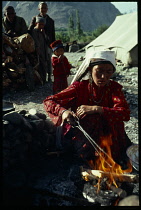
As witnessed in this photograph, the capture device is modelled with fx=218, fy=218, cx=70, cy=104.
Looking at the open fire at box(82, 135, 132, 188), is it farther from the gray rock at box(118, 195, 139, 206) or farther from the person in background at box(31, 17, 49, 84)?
the person in background at box(31, 17, 49, 84)

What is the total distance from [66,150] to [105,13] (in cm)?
13337

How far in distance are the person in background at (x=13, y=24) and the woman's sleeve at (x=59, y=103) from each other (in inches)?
167

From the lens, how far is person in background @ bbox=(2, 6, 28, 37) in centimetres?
586

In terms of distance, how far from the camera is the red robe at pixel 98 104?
2387 mm

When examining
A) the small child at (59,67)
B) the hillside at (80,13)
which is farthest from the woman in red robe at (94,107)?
the hillside at (80,13)

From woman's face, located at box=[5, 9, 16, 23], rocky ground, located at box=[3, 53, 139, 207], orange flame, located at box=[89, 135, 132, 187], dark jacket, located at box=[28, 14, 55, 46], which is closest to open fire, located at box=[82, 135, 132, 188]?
orange flame, located at box=[89, 135, 132, 187]

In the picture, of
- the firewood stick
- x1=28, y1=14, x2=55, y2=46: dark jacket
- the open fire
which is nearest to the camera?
the firewood stick

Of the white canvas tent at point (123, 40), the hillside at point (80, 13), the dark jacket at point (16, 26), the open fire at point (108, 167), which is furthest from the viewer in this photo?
the hillside at point (80, 13)

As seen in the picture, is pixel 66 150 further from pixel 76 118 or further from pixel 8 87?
pixel 8 87

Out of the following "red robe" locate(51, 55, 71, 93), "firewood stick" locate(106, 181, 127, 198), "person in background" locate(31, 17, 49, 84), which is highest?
"person in background" locate(31, 17, 49, 84)

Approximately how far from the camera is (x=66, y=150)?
2729mm

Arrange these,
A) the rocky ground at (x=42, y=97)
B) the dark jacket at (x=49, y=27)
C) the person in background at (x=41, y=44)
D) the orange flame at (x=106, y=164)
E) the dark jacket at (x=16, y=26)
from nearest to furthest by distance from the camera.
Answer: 1. the orange flame at (x=106, y=164)
2. the rocky ground at (x=42, y=97)
3. the dark jacket at (x=16, y=26)
4. the person in background at (x=41, y=44)
5. the dark jacket at (x=49, y=27)

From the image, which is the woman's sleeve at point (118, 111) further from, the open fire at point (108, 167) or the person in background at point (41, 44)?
the person in background at point (41, 44)

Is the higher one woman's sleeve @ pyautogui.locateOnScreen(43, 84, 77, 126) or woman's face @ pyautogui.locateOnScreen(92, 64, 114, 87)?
woman's face @ pyautogui.locateOnScreen(92, 64, 114, 87)
